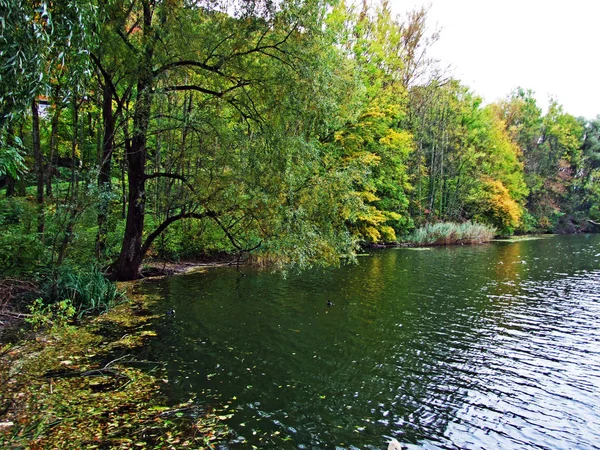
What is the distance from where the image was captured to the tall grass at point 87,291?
9.96 meters

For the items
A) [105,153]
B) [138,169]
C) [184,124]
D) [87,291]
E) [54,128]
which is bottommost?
[87,291]

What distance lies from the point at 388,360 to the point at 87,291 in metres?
7.87

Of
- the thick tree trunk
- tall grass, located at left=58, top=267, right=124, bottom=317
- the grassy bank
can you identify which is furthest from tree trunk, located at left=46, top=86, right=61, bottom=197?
the grassy bank

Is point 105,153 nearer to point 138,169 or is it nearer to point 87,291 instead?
point 138,169

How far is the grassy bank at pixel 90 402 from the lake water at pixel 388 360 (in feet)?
1.36

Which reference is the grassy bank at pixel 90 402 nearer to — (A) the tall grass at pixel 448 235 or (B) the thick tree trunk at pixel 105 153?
(B) the thick tree trunk at pixel 105 153

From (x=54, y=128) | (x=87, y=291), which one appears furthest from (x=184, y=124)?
(x=87, y=291)

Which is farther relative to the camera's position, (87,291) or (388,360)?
(87,291)

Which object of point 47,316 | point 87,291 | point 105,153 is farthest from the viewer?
point 105,153

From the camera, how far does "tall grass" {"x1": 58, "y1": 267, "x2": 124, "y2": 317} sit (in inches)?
392

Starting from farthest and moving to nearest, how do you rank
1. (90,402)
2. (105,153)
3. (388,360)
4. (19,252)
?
(105,153) → (19,252) → (388,360) → (90,402)

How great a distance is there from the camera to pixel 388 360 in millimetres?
7789

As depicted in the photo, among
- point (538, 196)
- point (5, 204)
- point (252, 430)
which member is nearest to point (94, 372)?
point (252, 430)

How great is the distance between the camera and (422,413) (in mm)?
5785
